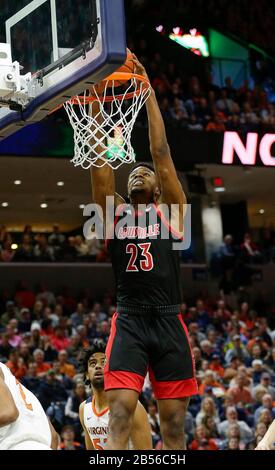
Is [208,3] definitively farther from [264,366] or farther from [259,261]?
[264,366]

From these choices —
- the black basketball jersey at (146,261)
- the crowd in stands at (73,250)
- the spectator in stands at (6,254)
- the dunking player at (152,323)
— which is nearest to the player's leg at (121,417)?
the dunking player at (152,323)

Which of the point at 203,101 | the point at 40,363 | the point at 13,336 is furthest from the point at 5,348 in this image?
the point at 203,101

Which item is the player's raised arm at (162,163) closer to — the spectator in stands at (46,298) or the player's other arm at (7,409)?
the player's other arm at (7,409)

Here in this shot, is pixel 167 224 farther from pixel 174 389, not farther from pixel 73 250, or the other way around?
pixel 73 250

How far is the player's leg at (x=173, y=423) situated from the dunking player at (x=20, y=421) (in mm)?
1043

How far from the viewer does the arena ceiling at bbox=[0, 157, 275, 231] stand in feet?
67.1

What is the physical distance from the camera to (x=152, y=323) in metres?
5.88

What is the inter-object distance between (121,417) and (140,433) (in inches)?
42.7

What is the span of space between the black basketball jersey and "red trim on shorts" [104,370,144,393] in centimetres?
45

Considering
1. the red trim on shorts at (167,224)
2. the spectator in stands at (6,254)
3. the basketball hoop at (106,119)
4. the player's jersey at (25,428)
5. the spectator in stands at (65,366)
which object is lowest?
the spectator in stands at (65,366)

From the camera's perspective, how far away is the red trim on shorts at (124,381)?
5699mm

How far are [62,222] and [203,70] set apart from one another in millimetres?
5942

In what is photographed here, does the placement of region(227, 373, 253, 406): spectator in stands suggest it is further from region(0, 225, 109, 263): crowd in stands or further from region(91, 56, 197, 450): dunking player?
region(91, 56, 197, 450): dunking player

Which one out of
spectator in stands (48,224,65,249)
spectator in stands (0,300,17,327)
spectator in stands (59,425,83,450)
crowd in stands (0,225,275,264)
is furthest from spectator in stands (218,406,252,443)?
spectator in stands (48,224,65,249)
